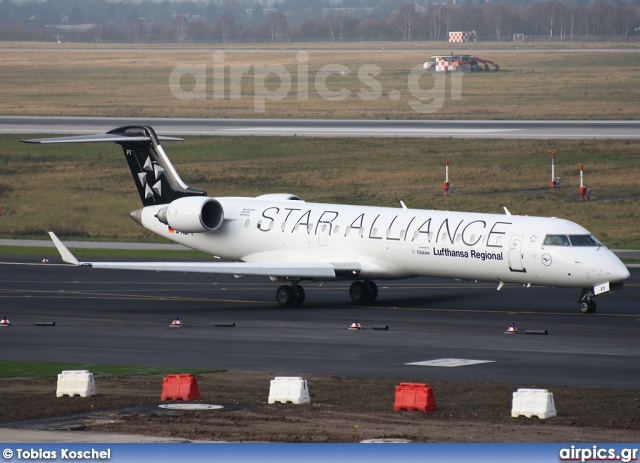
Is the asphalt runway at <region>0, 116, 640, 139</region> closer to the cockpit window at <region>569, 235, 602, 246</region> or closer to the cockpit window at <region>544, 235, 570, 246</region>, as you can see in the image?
the cockpit window at <region>569, 235, 602, 246</region>

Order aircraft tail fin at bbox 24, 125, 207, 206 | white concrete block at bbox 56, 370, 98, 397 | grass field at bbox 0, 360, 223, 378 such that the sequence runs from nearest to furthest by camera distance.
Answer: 1. white concrete block at bbox 56, 370, 98, 397
2. grass field at bbox 0, 360, 223, 378
3. aircraft tail fin at bbox 24, 125, 207, 206

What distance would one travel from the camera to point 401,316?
36.4 metres

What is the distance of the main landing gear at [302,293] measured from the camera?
128ft

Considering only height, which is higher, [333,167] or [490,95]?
[490,95]

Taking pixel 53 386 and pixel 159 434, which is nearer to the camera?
pixel 159 434

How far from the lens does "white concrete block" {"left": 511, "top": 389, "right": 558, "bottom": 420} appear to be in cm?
2062

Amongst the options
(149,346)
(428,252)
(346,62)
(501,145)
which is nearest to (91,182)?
(501,145)

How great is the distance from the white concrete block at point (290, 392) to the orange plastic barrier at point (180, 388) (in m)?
1.46

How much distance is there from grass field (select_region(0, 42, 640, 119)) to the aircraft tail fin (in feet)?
197

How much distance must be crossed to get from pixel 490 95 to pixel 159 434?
102875 mm

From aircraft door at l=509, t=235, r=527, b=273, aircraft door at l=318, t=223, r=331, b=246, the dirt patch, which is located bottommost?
the dirt patch

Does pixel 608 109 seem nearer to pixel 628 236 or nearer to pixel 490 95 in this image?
pixel 490 95

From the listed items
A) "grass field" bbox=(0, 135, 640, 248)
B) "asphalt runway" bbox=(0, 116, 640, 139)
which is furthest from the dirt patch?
"asphalt runway" bbox=(0, 116, 640, 139)

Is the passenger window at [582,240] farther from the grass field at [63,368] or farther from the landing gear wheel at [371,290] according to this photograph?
the grass field at [63,368]
